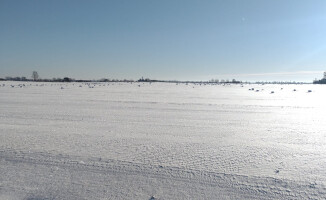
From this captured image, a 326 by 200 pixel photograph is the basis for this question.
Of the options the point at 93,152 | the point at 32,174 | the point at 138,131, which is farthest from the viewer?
the point at 138,131

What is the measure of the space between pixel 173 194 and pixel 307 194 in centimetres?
133

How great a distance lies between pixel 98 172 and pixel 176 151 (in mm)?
1203

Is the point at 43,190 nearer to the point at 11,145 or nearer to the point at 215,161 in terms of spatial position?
the point at 11,145

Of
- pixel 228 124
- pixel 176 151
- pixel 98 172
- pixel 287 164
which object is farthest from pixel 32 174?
pixel 228 124

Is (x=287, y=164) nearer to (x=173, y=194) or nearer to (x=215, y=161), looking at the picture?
(x=215, y=161)

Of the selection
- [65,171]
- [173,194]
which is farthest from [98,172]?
[173,194]

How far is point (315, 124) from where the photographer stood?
5281 mm

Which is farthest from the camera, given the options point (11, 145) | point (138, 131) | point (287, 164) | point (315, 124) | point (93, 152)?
point (315, 124)

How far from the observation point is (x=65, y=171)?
8.66ft

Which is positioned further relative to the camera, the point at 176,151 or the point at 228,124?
the point at 228,124

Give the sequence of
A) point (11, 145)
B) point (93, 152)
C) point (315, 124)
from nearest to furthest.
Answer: point (93, 152)
point (11, 145)
point (315, 124)

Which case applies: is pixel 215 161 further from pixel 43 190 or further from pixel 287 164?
pixel 43 190

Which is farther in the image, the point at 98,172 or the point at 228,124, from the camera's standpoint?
the point at 228,124

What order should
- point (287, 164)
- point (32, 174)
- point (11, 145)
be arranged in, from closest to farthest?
point (32, 174) → point (287, 164) → point (11, 145)
